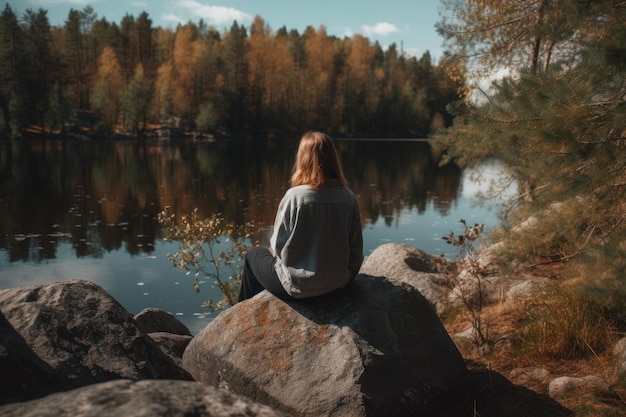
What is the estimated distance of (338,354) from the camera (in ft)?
13.3

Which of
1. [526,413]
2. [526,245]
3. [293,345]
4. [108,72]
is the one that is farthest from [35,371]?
[108,72]

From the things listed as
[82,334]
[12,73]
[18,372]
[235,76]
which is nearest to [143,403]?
[18,372]

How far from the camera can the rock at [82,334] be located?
136 inches

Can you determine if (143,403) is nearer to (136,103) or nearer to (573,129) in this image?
(573,129)

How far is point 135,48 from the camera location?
77938 millimetres

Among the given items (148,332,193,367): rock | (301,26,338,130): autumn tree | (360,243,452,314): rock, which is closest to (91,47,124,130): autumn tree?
(301,26,338,130): autumn tree

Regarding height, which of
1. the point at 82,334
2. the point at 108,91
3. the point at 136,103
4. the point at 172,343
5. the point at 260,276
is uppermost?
the point at 108,91

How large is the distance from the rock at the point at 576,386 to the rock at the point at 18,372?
3670 millimetres

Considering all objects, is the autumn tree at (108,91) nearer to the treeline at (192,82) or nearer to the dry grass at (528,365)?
the treeline at (192,82)

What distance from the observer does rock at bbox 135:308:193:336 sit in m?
7.08

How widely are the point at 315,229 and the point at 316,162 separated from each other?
0.49 metres

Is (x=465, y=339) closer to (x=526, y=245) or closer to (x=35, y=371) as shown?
(x=526, y=245)

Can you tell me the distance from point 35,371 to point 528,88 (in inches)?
165

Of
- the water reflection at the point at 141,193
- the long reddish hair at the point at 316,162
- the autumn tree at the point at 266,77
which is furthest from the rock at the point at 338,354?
the autumn tree at the point at 266,77
